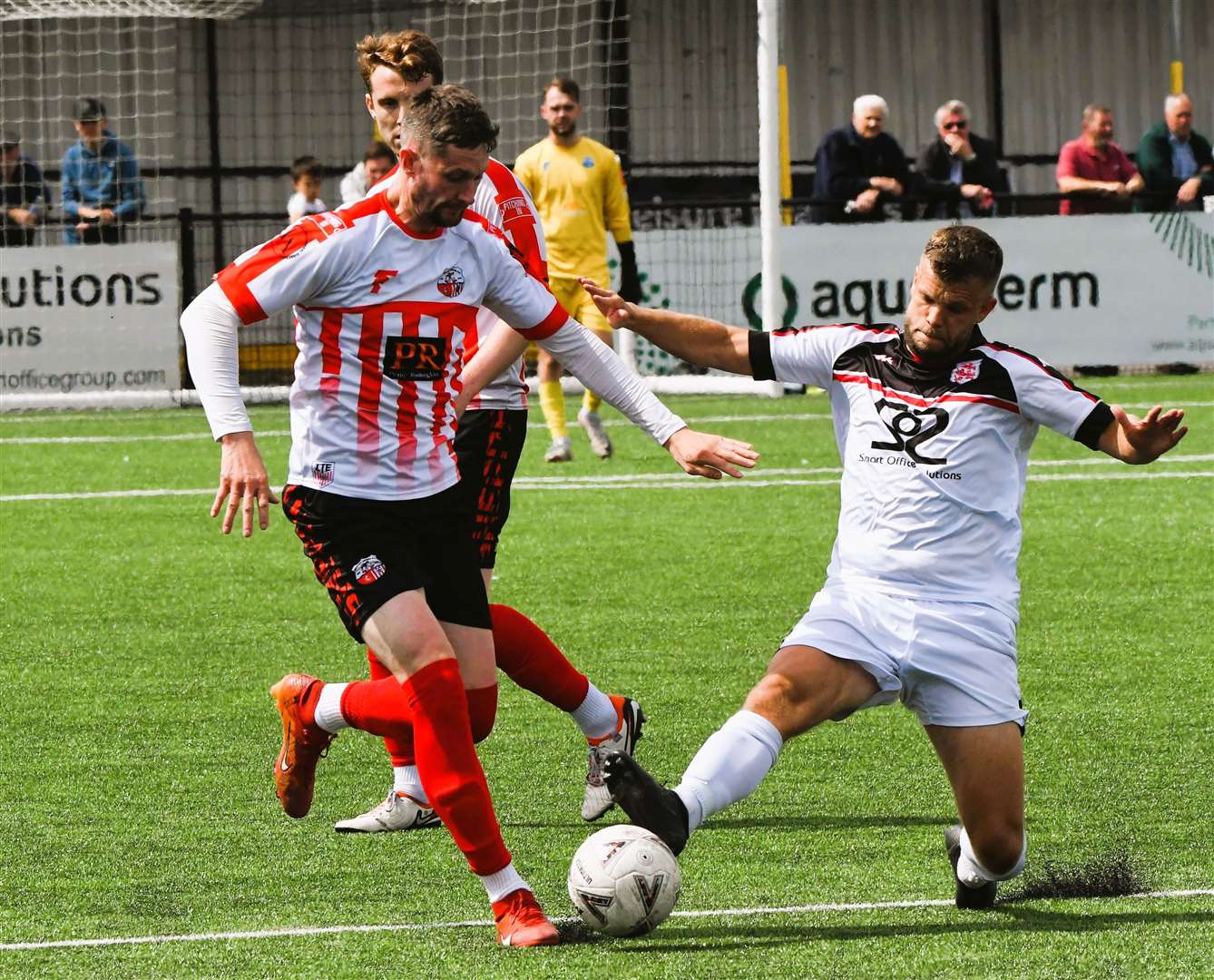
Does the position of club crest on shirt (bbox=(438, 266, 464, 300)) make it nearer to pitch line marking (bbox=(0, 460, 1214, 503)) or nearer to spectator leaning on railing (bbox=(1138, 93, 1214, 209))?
pitch line marking (bbox=(0, 460, 1214, 503))

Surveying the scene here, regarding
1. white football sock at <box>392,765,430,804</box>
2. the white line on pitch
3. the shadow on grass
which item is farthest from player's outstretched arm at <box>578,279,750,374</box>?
the white line on pitch

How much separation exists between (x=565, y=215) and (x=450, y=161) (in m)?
8.12

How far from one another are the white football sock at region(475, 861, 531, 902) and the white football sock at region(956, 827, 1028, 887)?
3.09 ft

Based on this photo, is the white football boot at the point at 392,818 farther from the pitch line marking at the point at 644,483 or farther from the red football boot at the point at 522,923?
the pitch line marking at the point at 644,483

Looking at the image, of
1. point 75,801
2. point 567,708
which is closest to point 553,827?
point 567,708

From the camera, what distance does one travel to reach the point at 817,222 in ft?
51.9

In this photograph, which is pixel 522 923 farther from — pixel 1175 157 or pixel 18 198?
pixel 1175 157

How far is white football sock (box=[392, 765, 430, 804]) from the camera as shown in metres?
5.00

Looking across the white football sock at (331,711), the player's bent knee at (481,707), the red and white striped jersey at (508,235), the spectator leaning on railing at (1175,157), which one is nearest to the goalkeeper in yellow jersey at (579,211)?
the spectator leaning on railing at (1175,157)

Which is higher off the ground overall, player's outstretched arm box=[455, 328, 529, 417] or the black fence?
the black fence

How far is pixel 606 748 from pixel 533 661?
0.33 metres

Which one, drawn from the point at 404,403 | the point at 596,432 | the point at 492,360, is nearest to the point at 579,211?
the point at 596,432

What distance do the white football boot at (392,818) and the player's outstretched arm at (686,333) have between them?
129cm

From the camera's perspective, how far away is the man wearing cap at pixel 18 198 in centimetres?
1586
